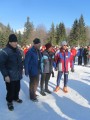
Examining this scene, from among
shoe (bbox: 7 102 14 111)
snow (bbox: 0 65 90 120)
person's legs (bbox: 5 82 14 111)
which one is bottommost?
snow (bbox: 0 65 90 120)

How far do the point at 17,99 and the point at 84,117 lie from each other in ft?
7.28

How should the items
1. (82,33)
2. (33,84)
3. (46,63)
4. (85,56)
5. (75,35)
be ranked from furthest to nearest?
(82,33) < (75,35) < (85,56) < (46,63) < (33,84)

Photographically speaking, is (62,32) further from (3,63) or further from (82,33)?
(3,63)

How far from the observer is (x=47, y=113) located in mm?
7531

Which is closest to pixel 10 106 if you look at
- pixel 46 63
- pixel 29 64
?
pixel 29 64

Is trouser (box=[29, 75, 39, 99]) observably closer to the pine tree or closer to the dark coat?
the dark coat

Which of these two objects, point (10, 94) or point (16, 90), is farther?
point (16, 90)

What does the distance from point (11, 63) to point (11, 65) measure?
0.05 meters

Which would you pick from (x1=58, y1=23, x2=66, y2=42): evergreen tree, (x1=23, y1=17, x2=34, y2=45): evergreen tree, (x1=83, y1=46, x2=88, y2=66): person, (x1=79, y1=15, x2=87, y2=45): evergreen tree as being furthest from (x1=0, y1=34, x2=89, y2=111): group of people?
(x1=23, y1=17, x2=34, y2=45): evergreen tree

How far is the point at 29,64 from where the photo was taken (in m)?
8.66

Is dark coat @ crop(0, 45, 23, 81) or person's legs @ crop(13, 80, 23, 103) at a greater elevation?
dark coat @ crop(0, 45, 23, 81)

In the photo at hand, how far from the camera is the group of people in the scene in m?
7.62

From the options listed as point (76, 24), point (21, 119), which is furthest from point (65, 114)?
point (76, 24)

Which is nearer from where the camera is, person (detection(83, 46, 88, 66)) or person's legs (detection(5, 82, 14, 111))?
person's legs (detection(5, 82, 14, 111))
